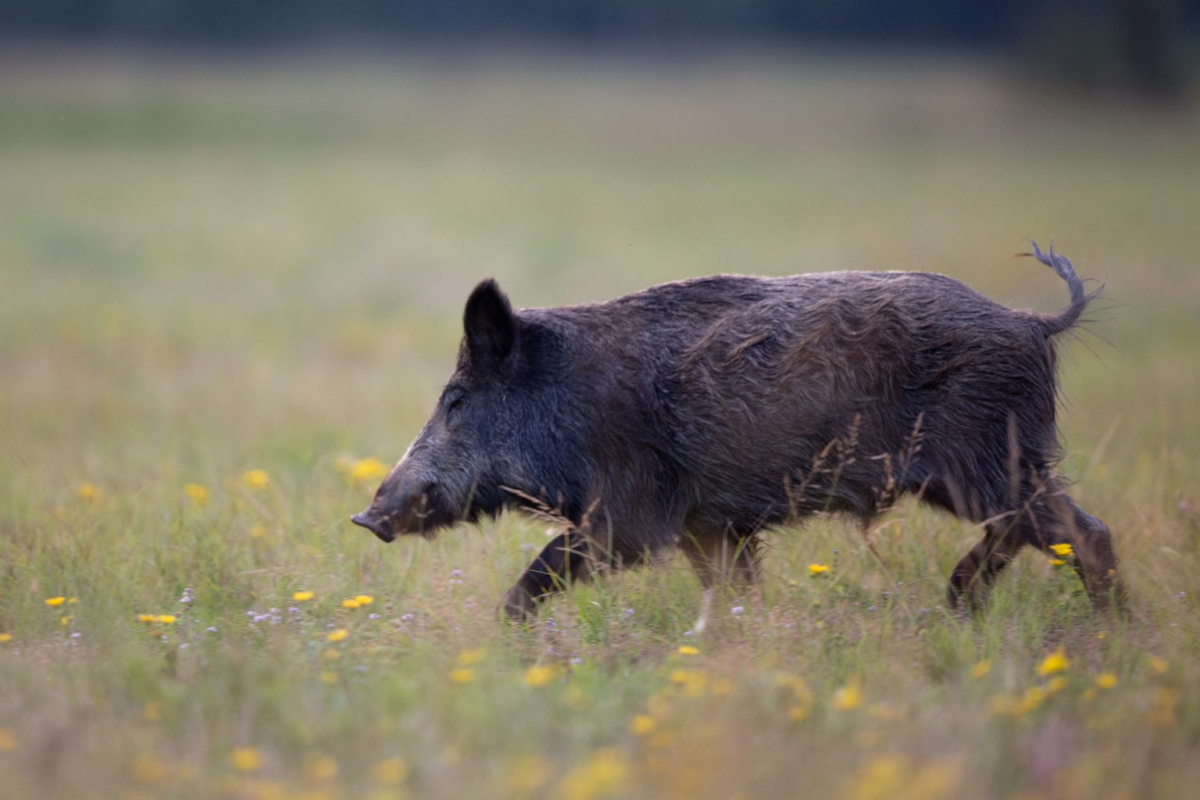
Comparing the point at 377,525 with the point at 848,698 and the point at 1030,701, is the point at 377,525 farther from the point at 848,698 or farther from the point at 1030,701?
the point at 1030,701

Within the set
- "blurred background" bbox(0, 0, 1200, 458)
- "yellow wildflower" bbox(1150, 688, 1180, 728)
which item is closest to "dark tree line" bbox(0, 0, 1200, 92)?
"blurred background" bbox(0, 0, 1200, 458)

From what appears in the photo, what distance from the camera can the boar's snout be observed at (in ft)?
14.9

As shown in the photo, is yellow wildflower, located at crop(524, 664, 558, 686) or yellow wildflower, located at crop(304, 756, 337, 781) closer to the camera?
yellow wildflower, located at crop(304, 756, 337, 781)

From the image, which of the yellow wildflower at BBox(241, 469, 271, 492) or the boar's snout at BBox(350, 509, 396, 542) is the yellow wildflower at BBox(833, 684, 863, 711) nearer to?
the boar's snout at BBox(350, 509, 396, 542)

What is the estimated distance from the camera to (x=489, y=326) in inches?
187

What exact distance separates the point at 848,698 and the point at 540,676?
35.7 inches

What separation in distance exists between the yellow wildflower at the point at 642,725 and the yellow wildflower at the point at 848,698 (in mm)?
566

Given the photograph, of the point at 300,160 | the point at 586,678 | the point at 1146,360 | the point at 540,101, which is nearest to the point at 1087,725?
the point at 586,678

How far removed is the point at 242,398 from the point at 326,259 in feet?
24.3

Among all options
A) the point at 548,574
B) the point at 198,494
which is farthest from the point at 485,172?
the point at 548,574

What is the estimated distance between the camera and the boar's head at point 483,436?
4734mm

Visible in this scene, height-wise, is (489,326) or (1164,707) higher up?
(489,326)

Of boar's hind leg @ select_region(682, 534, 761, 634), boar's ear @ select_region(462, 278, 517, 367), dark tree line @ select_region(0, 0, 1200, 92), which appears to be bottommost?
boar's hind leg @ select_region(682, 534, 761, 634)

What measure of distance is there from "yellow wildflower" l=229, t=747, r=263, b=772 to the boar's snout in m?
1.32
